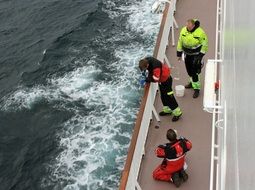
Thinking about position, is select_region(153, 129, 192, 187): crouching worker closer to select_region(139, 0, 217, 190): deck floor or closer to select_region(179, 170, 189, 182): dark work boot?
select_region(179, 170, 189, 182): dark work boot

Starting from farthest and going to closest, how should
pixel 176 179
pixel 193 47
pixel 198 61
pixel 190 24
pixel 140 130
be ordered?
1. pixel 198 61
2. pixel 193 47
3. pixel 190 24
4. pixel 140 130
5. pixel 176 179

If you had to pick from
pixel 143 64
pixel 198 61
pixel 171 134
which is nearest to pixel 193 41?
pixel 198 61

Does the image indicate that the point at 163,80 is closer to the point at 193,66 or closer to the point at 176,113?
the point at 176,113

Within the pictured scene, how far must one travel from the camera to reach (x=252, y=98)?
1742mm

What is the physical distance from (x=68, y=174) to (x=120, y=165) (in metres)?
1.59

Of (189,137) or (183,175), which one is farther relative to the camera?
(189,137)

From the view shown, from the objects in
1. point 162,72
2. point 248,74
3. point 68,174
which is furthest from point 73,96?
point 248,74

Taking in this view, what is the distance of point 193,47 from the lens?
7.43 m

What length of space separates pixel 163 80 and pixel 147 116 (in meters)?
0.69

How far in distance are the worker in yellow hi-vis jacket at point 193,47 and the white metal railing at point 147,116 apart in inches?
27.0

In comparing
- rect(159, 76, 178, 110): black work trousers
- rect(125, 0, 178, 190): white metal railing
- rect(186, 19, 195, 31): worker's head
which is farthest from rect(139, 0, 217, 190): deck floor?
rect(186, 19, 195, 31): worker's head

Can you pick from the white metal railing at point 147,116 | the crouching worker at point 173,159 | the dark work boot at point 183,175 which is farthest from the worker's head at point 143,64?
the dark work boot at point 183,175

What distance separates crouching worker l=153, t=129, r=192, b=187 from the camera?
236 inches

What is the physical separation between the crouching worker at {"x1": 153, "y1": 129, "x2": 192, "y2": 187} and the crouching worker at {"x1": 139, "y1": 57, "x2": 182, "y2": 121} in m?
1.27
